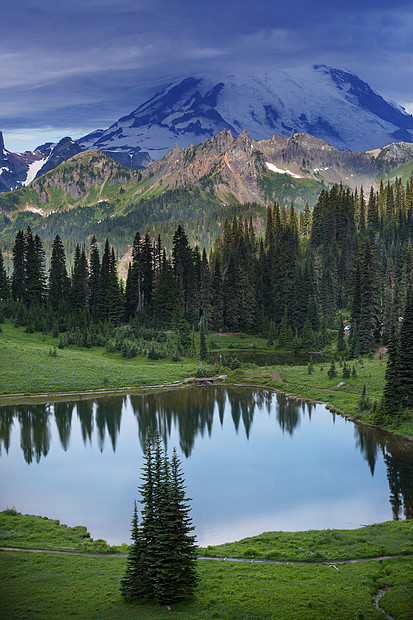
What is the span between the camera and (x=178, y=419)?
78625 millimetres

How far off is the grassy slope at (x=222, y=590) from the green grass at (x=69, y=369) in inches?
2377

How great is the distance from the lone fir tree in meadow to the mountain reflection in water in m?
28.4

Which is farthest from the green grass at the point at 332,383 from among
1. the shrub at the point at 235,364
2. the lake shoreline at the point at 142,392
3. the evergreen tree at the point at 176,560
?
the evergreen tree at the point at 176,560

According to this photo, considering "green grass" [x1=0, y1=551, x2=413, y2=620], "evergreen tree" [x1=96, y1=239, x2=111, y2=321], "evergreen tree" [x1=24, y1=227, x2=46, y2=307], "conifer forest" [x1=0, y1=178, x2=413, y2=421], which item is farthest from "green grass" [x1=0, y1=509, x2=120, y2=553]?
"evergreen tree" [x1=24, y1=227, x2=46, y2=307]

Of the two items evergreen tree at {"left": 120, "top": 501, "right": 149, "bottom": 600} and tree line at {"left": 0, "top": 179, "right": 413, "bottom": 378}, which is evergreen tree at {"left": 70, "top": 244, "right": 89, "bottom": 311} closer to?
tree line at {"left": 0, "top": 179, "right": 413, "bottom": 378}

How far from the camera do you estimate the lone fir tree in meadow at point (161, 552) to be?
96.6 feet

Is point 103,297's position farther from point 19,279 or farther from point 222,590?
point 222,590

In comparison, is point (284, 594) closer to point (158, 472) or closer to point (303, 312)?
point (158, 472)

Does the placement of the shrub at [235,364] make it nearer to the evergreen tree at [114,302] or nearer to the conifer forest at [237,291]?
the conifer forest at [237,291]

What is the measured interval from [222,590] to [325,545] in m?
10.9

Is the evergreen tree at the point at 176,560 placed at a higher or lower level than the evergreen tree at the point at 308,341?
lower

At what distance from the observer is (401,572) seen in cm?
3198

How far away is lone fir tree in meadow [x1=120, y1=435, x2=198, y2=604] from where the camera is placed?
1159 inches

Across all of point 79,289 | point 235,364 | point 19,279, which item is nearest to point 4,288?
point 19,279
